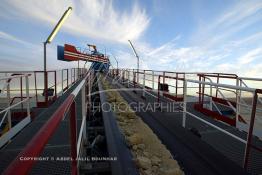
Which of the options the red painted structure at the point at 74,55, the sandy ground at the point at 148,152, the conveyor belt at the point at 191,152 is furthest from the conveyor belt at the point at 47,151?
the red painted structure at the point at 74,55

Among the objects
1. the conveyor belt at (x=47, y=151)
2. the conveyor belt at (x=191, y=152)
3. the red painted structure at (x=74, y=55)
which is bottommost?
the conveyor belt at (x=47, y=151)

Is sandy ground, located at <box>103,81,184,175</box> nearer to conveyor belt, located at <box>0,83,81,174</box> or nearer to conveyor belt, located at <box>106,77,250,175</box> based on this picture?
conveyor belt, located at <box>106,77,250,175</box>

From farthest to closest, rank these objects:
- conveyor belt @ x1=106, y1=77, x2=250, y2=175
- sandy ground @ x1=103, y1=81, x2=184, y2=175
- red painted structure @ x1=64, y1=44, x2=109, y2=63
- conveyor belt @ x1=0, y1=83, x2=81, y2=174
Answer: red painted structure @ x1=64, y1=44, x2=109, y2=63
conveyor belt @ x1=0, y1=83, x2=81, y2=174
conveyor belt @ x1=106, y1=77, x2=250, y2=175
sandy ground @ x1=103, y1=81, x2=184, y2=175

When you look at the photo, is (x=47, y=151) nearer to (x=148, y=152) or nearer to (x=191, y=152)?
(x=148, y=152)

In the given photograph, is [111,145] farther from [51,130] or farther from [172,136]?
[51,130]

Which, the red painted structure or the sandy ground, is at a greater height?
the red painted structure

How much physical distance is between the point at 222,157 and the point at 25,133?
13.9 feet

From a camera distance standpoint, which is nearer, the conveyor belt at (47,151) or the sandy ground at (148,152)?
the sandy ground at (148,152)

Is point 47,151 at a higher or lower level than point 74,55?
lower

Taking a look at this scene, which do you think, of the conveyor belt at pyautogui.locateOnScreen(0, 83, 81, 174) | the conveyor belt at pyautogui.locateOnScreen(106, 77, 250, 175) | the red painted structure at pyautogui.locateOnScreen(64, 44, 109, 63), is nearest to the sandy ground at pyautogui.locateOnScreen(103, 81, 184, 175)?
the conveyor belt at pyautogui.locateOnScreen(106, 77, 250, 175)

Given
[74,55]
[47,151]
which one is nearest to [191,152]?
[47,151]

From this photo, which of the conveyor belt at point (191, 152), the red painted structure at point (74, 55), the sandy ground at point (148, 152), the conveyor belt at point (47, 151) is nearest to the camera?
the sandy ground at point (148, 152)

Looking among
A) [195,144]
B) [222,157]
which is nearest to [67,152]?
[195,144]

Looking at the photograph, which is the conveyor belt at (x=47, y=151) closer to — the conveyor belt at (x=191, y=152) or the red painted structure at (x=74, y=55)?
the conveyor belt at (x=191, y=152)
